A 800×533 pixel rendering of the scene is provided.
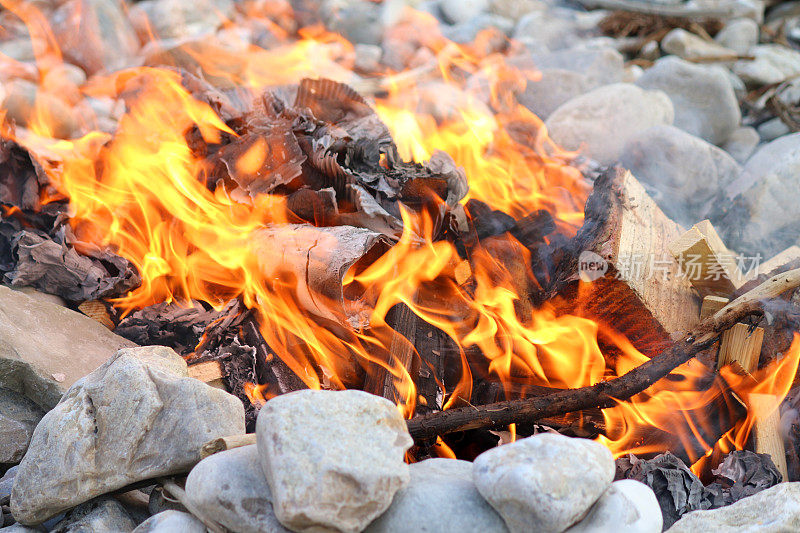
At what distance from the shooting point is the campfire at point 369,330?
1.67 meters

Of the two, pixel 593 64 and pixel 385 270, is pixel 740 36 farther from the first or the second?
pixel 385 270

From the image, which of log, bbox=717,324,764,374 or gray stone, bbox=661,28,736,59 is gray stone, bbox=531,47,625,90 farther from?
log, bbox=717,324,764,374

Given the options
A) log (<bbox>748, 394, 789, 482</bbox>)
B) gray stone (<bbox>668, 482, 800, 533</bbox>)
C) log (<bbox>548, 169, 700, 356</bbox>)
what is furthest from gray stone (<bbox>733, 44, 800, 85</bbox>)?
gray stone (<bbox>668, 482, 800, 533</bbox>)

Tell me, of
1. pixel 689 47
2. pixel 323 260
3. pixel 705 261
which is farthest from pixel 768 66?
pixel 323 260

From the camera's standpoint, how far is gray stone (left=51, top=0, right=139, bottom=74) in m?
6.23

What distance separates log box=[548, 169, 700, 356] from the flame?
0.31ft

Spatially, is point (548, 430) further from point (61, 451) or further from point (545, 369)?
point (61, 451)

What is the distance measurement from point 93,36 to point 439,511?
632 cm

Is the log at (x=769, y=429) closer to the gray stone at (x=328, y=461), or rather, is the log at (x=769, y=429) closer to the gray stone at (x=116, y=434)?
the gray stone at (x=328, y=461)

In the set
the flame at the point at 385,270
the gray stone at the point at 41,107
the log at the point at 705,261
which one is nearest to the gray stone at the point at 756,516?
the flame at the point at 385,270

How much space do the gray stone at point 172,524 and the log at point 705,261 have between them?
7.15 feet

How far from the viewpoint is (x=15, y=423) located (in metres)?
2.24

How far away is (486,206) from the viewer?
3168mm

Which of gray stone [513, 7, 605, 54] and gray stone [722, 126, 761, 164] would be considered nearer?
gray stone [722, 126, 761, 164]
